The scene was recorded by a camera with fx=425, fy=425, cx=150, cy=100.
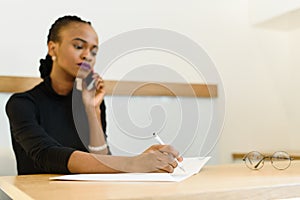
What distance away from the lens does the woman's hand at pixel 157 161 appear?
1012mm

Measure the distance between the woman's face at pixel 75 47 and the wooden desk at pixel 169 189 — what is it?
18.2 inches

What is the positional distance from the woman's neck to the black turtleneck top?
0.05 feet

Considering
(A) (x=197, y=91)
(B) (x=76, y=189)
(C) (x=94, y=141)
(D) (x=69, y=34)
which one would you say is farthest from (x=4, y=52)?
(B) (x=76, y=189)

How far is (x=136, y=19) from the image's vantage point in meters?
2.08

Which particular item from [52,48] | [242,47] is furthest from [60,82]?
[242,47]

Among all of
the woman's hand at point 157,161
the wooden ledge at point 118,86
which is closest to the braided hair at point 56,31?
the wooden ledge at point 118,86

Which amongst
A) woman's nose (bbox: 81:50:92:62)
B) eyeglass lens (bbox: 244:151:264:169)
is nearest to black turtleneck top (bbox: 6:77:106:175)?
woman's nose (bbox: 81:50:92:62)

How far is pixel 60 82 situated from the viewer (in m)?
1.46

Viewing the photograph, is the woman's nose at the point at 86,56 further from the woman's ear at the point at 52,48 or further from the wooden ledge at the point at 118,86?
the wooden ledge at the point at 118,86

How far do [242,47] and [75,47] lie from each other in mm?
1262

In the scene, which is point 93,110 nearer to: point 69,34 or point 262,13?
point 69,34

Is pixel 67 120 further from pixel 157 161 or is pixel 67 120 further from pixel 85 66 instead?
pixel 157 161

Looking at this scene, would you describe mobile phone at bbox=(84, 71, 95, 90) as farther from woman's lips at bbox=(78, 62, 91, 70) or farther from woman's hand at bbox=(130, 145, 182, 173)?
woman's hand at bbox=(130, 145, 182, 173)

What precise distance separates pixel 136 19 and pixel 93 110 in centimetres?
82
